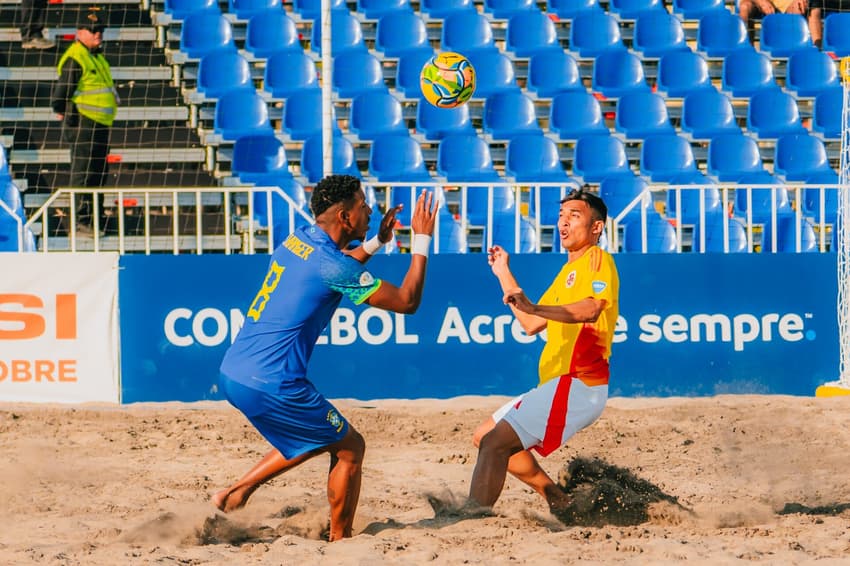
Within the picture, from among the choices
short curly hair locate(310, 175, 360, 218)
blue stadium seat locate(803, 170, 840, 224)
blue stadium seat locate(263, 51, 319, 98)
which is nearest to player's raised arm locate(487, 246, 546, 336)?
short curly hair locate(310, 175, 360, 218)

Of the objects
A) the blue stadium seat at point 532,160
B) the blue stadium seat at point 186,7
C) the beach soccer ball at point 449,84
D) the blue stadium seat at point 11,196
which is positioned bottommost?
the blue stadium seat at point 11,196

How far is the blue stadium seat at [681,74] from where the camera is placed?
15227mm

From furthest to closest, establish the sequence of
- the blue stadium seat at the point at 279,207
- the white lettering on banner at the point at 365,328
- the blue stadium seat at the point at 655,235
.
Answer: the blue stadium seat at the point at 655,235 < the blue stadium seat at the point at 279,207 < the white lettering on banner at the point at 365,328

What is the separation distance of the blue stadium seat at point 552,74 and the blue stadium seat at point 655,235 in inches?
135

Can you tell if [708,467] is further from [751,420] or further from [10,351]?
[10,351]

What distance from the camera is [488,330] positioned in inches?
414

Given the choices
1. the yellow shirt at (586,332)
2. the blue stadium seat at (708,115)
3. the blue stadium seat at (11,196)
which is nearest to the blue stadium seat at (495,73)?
the blue stadium seat at (708,115)

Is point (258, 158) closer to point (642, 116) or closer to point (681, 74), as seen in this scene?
point (642, 116)

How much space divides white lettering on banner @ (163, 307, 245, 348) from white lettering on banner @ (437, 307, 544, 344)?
173 cm

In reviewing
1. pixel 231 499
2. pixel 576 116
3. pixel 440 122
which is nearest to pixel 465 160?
pixel 440 122

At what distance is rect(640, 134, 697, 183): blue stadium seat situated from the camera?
1384 centimetres

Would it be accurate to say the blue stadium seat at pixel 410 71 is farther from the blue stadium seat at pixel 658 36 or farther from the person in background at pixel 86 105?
the person in background at pixel 86 105

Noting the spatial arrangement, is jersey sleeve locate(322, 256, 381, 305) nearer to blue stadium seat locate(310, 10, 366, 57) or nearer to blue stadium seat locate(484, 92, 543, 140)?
blue stadium seat locate(484, 92, 543, 140)

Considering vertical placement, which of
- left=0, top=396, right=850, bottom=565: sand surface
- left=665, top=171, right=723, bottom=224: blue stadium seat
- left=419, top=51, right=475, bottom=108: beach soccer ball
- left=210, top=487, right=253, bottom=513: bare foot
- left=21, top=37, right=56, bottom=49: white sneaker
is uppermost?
left=21, top=37, right=56, bottom=49: white sneaker
